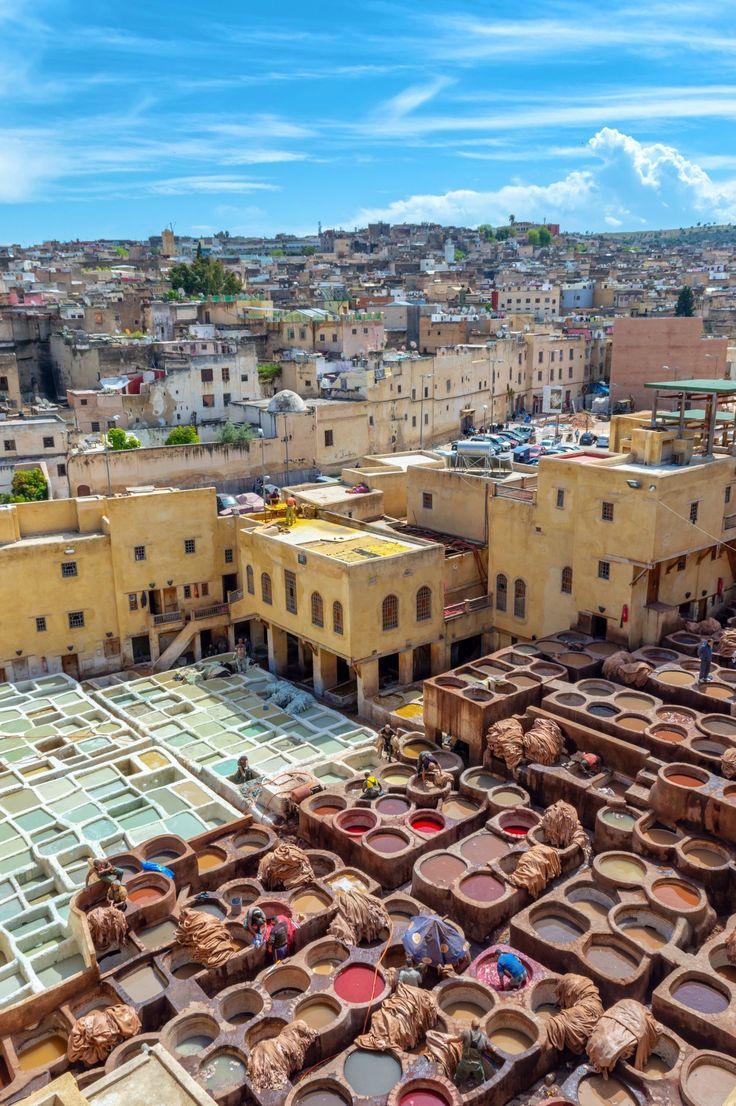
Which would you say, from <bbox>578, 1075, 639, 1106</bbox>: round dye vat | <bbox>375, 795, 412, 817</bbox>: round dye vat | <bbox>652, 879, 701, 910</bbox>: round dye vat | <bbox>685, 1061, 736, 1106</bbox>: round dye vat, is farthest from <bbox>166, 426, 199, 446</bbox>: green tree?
<bbox>685, 1061, 736, 1106</bbox>: round dye vat

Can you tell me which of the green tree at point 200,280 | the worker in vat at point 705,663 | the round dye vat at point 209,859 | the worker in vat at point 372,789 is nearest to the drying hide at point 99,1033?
the round dye vat at point 209,859

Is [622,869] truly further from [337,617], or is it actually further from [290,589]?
[290,589]

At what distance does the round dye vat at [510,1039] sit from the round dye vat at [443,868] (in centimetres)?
378

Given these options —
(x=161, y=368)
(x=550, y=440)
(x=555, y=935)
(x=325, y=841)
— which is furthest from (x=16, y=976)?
(x=550, y=440)

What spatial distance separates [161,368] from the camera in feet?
180

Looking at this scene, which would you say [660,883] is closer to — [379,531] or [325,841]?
[325,841]

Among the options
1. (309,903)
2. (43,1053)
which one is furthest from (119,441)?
(43,1053)

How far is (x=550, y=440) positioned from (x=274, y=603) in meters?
36.4

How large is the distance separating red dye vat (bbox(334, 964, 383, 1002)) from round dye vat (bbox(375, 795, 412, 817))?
17.0 ft

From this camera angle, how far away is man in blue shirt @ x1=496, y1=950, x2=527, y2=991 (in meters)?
15.6

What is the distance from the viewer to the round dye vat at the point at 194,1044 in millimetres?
14898

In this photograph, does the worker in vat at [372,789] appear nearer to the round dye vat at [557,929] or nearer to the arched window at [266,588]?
the round dye vat at [557,929]

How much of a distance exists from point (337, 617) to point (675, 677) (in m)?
9.91

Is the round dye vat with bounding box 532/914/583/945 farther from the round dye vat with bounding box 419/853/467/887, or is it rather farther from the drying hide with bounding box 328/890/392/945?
the drying hide with bounding box 328/890/392/945
